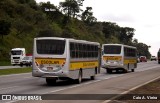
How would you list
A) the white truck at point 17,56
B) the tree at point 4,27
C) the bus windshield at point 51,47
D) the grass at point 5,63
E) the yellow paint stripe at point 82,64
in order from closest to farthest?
the bus windshield at point 51,47, the yellow paint stripe at point 82,64, the grass at point 5,63, the white truck at point 17,56, the tree at point 4,27

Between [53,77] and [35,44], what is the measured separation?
2266 millimetres

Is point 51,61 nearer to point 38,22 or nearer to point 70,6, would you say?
point 38,22

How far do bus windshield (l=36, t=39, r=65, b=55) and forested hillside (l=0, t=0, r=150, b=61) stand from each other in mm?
50369

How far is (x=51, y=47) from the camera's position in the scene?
88.0 ft

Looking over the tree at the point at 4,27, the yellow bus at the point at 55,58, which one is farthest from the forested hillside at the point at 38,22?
the yellow bus at the point at 55,58

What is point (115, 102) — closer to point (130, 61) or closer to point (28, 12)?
point (130, 61)

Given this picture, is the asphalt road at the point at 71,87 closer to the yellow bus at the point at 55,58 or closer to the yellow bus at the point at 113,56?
the yellow bus at the point at 55,58

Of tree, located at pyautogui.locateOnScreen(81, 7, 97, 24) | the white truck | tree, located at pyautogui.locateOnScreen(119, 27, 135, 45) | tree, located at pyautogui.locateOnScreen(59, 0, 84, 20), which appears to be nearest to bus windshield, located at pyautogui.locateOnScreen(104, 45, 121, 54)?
the white truck

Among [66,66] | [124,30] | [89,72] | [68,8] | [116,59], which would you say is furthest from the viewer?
[124,30]

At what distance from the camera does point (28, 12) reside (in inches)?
3713

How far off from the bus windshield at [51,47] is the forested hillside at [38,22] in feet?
165

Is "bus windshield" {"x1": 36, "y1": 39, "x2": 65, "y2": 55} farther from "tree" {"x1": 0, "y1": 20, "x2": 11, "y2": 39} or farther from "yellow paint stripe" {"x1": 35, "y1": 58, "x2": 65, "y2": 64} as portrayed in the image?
"tree" {"x1": 0, "y1": 20, "x2": 11, "y2": 39}

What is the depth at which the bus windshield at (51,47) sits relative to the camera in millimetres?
26641

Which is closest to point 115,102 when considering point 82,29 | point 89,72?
point 89,72
